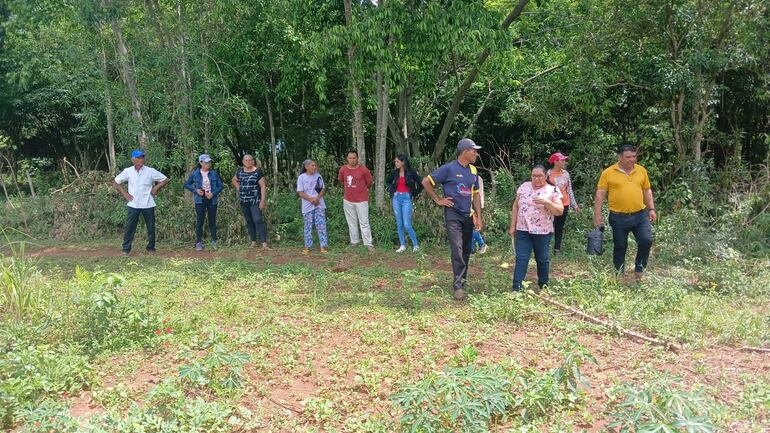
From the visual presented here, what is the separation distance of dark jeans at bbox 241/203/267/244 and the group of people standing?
0.04 ft

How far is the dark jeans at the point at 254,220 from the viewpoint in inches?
355

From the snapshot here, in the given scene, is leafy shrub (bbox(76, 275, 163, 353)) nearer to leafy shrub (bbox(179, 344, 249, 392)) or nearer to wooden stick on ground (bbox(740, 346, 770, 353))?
leafy shrub (bbox(179, 344, 249, 392))

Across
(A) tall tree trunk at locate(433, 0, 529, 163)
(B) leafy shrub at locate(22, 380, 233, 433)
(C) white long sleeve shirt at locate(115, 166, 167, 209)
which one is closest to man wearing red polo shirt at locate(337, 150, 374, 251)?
(A) tall tree trunk at locate(433, 0, 529, 163)

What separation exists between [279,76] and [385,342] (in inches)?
348

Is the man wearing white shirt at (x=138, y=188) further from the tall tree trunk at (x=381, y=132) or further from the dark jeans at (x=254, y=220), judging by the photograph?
the tall tree trunk at (x=381, y=132)

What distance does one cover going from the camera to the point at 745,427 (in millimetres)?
3244

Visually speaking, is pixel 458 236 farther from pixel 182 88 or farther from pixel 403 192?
pixel 182 88

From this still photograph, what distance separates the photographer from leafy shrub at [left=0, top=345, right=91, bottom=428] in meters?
3.40

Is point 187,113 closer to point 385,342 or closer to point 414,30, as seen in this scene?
point 414,30

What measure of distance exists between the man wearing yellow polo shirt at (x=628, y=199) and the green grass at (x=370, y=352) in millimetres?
486

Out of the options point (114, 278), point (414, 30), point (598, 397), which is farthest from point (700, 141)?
point (114, 278)

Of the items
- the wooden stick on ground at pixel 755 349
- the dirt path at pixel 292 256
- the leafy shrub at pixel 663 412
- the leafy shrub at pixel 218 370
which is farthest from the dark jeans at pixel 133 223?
the wooden stick on ground at pixel 755 349

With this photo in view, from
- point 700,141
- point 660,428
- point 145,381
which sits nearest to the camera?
point 660,428

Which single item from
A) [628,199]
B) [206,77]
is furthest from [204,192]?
[628,199]
